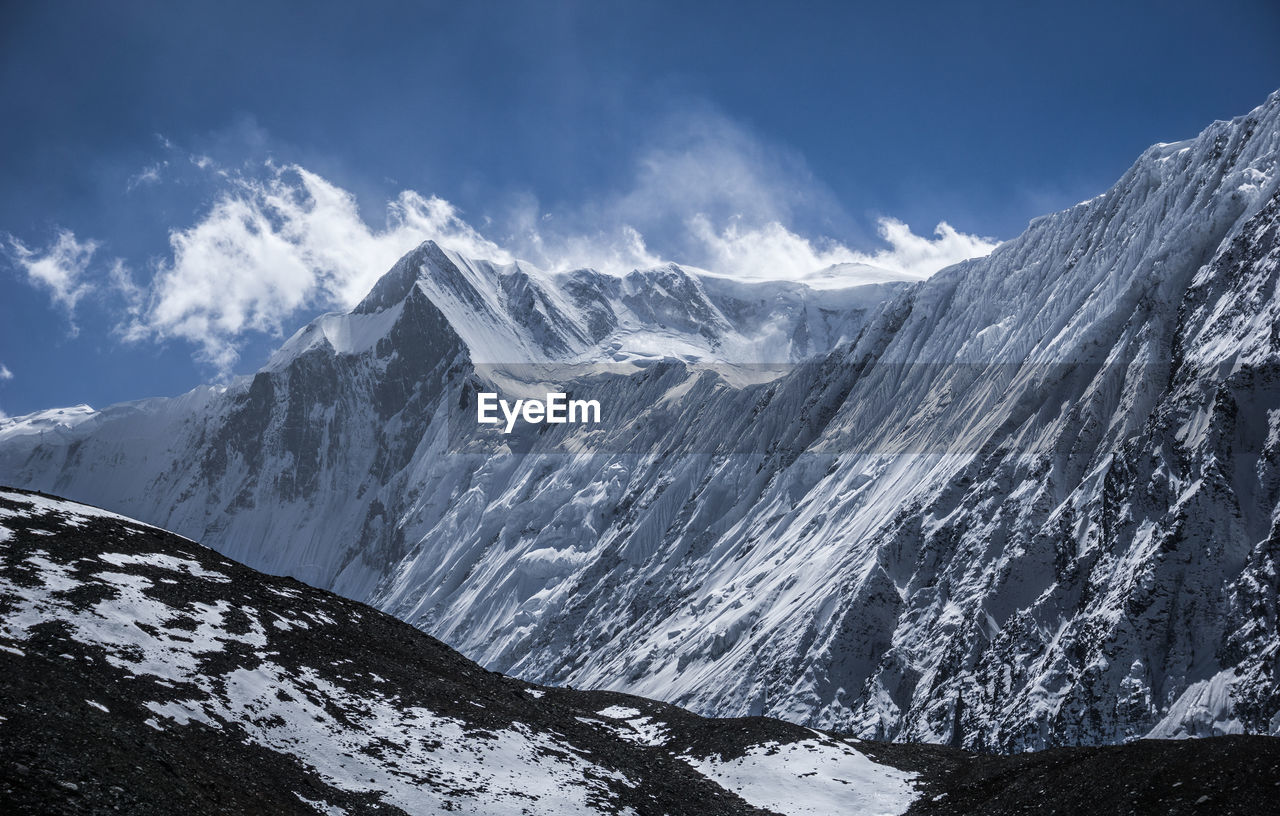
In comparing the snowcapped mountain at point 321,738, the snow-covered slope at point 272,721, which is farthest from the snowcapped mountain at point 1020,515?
the snow-covered slope at point 272,721

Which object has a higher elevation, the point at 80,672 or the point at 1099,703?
the point at 1099,703

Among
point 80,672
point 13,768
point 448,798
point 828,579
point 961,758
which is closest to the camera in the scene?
point 13,768

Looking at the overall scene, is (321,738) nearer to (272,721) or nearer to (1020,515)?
(272,721)

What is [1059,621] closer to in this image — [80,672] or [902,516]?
[902,516]

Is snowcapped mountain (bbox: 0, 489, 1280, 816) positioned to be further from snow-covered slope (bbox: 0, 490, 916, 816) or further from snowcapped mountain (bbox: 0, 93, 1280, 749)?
snowcapped mountain (bbox: 0, 93, 1280, 749)

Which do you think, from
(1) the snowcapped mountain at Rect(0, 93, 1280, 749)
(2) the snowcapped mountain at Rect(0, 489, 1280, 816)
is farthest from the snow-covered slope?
(1) the snowcapped mountain at Rect(0, 93, 1280, 749)

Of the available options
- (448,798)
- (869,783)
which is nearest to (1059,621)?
(869,783)

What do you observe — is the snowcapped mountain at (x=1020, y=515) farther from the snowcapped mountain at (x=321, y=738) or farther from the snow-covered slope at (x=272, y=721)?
the snow-covered slope at (x=272, y=721)

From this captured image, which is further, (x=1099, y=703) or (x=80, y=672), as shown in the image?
(x=1099, y=703)
